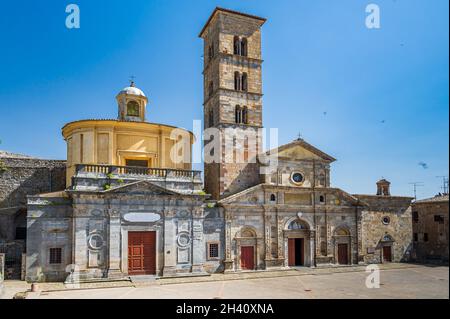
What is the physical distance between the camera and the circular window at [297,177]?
107 ft

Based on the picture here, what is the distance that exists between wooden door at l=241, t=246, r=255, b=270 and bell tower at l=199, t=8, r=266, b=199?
198 inches

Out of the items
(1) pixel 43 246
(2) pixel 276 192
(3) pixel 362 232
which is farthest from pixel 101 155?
(3) pixel 362 232

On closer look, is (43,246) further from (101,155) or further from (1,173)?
(1,173)

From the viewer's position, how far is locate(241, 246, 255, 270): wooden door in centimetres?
2967

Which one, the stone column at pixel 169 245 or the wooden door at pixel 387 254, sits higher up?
the stone column at pixel 169 245

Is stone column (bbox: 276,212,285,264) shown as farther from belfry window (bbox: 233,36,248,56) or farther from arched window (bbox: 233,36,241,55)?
arched window (bbox: 233,36,241,55)

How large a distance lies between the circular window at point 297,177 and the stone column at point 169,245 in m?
11.7

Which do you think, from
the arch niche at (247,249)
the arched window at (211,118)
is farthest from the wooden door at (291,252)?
the arched window at (211,118)

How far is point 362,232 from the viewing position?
3466cm

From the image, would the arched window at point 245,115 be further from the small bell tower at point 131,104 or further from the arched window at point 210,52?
the small bell tower at point 131,104

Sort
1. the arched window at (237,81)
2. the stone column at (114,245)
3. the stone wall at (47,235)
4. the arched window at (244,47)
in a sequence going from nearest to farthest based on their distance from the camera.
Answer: the stone wall at (47,235) → the stone column at (114,245) → the arched window at (237,81) → the arched window at (244,47)

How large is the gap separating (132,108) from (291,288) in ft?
63.0

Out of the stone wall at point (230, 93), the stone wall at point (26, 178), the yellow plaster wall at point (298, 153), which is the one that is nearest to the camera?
the stone wall at point (26, 178)

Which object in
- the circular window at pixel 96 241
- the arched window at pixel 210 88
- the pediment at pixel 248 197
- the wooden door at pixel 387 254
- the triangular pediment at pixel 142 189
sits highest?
the arched window at pixel 210 88
